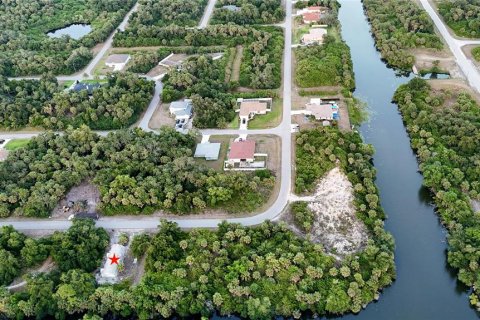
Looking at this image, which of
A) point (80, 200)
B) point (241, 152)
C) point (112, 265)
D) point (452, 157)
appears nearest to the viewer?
point (112, 265)

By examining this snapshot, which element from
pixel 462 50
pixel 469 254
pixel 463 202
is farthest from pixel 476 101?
pixel 469 254

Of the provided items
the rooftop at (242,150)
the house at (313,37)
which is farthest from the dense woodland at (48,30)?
the house at (313,37)

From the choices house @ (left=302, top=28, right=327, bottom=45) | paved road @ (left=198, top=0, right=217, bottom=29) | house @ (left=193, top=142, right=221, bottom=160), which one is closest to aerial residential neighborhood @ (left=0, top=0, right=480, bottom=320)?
house @ (left=193, top=142, right=221, bottom=160)

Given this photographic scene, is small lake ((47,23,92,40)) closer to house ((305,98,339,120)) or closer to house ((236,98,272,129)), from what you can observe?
house ((236,98,272,129))

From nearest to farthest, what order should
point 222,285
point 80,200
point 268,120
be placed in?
point 222,285 → point 80,200 → point 268,120

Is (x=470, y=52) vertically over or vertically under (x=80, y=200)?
under

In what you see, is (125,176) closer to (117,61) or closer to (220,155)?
(220,155)

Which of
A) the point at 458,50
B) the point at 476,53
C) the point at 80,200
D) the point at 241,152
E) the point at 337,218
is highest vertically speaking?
the point at 241,152

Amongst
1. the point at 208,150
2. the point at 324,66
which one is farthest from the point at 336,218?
the point at 324,66
